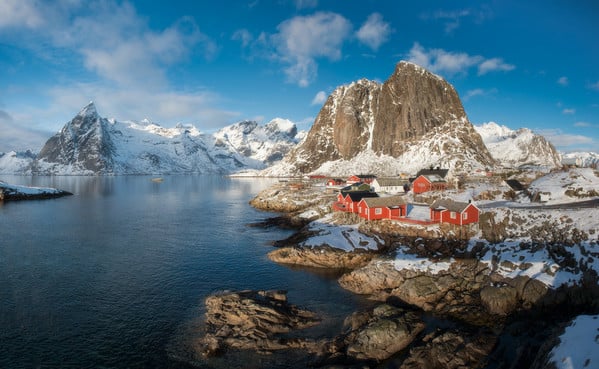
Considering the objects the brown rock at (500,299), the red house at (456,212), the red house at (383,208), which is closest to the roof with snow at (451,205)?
→ the red house at (456,212)

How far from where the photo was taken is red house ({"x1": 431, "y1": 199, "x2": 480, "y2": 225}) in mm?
46219

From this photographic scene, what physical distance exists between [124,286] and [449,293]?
105 feet

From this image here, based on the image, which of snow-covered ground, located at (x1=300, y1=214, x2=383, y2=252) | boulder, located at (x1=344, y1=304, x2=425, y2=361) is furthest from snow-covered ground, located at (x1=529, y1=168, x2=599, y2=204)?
boulder, located at (x1=344, y1=304, x2=425, y2=361)

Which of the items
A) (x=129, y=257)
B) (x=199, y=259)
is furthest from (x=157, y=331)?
(x=129, y=257)

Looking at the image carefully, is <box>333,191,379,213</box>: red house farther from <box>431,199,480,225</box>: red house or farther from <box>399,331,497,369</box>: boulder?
<box>399,331,497,369</box>: boulder

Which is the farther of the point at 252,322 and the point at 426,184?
the point at 426,184

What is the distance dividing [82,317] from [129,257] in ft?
60.2

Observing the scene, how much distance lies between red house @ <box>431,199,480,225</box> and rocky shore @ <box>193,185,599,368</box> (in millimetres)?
1701

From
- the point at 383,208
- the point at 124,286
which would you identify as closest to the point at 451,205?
the point at 383,208

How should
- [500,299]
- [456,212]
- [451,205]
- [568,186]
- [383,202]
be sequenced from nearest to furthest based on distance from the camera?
[500,299] → [456,212] → [451,205] → [568,186] → [383,202]

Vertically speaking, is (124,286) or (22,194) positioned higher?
(22,194)

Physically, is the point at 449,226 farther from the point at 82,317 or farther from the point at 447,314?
the point at 82,317

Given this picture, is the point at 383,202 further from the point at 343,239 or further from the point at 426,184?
the point at 426,184

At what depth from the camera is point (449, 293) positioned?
3262 cm
